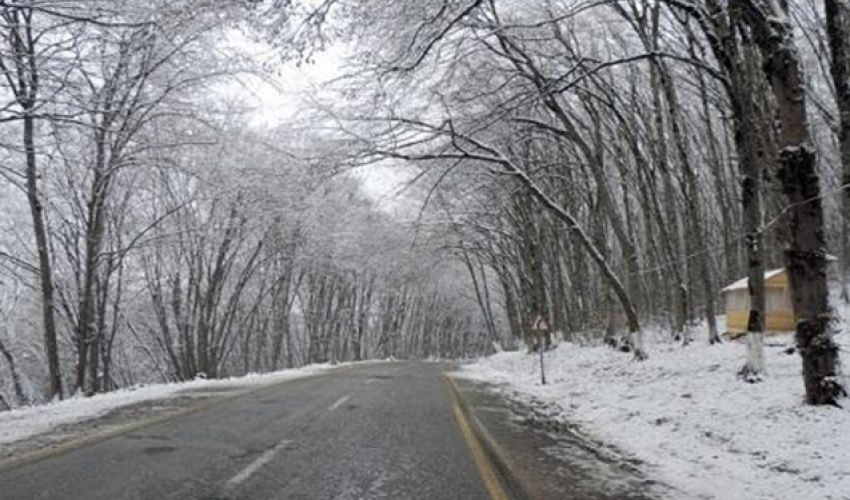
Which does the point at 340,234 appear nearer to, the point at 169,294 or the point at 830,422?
the point at 169,294

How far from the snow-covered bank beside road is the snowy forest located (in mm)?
716

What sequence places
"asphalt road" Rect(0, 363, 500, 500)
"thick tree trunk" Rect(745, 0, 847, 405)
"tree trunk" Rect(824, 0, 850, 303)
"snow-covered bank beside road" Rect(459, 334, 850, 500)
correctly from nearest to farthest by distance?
"asphalt road" Rect(0, 363, 500, 500) < "snow-covered bank beside road" Rect(459, 334, 850, 500) < "thick tree trunk" Rect(745, 0, 847, 405) < "tree trunk" Rect(824, 0, 850, 303)

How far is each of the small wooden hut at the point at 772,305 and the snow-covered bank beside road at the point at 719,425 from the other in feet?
22.0

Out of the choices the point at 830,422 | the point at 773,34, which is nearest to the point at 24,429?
the point at 830,422

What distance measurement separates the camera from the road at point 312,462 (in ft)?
21.2

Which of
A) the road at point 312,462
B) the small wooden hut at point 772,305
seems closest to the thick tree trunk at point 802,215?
the road at point 312,462

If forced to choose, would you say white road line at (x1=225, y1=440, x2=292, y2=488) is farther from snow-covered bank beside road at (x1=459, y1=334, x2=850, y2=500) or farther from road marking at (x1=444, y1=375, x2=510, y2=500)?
snow-covered bank beside road at (x1=459, y1=334, x2=850, y2=500)

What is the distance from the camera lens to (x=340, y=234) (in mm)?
41250

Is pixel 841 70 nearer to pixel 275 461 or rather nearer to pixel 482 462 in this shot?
pixel 482 462

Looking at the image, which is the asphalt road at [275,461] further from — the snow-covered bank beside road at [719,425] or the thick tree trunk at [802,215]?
the thick tree trunk at [802,215]

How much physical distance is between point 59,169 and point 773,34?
24291 mm

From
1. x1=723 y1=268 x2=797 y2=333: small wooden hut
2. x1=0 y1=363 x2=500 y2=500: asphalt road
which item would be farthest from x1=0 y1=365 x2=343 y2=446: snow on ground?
x1=723 y1=268 x2=797 y2=333: small wooden hut

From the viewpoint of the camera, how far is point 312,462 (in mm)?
7863

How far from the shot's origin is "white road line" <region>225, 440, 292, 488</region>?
22.2 ft
